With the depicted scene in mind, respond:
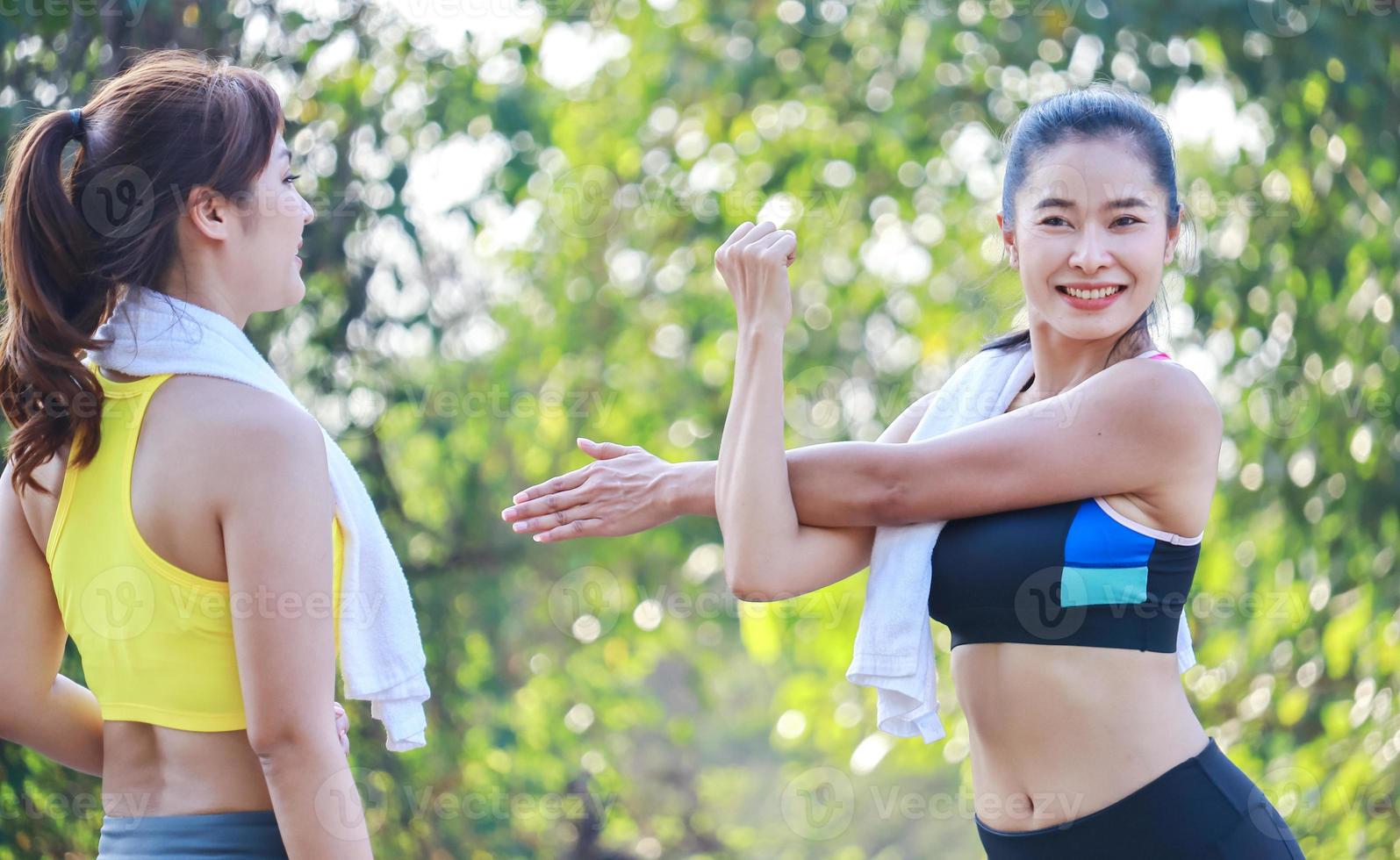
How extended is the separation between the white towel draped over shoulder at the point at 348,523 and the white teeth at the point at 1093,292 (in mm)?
985

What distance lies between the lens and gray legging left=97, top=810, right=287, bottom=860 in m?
1.46

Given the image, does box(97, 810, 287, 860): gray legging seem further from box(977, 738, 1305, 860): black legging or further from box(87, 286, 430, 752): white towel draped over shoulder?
box(977, 738, 1305, 860): black legging

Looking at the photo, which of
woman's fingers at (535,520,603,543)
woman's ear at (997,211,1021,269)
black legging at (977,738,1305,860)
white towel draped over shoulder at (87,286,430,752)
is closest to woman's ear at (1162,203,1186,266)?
woman's ear at (997,211,1021,269)

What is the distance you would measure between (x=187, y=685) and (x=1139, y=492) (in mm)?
1207

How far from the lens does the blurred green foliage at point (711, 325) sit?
4.10 m

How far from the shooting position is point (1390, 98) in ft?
13.6

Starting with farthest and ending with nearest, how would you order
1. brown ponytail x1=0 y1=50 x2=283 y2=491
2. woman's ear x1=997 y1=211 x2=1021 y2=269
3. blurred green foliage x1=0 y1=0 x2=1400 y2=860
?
blurred green foliage x1=0 y1=0 x2=1400 y2=860 < woman's ear x1=997 y1=211 x2=1021 y2=269 < brown ponytail x1=0 y1=50 x2=283 y2=491

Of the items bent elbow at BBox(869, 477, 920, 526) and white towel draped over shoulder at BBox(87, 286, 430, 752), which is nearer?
white towel draped over shoulder at BBox(87, 286, 430, 752)

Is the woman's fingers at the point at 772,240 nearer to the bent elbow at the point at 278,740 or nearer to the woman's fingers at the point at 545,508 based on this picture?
the woman's fingers at the point at 545,508

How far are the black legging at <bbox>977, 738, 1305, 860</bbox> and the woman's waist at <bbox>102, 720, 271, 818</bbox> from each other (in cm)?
100

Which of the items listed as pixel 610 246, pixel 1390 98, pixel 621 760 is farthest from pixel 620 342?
pixel 1390 98

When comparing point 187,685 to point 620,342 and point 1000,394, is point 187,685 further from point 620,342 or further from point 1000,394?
point 620,342

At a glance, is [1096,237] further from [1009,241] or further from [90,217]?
[90,217]

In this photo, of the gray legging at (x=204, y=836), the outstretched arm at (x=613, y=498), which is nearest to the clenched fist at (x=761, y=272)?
the outstretched arm at (x=613, y=498)
